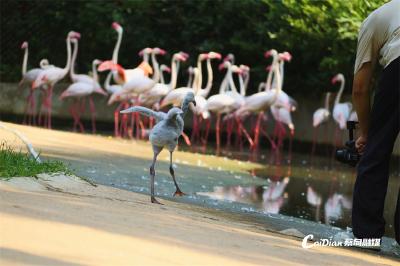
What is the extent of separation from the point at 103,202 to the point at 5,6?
57.8 ft

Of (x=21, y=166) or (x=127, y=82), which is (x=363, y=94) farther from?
(x=127, y=82)

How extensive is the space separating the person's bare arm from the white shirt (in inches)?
1.7

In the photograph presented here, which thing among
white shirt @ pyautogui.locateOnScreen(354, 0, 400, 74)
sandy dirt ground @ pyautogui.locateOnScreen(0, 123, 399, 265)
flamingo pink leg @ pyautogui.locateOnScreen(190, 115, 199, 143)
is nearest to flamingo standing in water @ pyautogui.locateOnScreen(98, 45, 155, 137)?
flamingo pink leg @ pyautogui.locateOnScreen(190, 115, 199, 143)

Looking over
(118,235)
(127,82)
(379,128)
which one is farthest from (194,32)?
(118,235)

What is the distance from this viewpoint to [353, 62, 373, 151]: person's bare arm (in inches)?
199

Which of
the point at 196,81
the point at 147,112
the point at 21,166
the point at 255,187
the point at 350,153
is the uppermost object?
the point at 196,81

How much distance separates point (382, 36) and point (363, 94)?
375 mm

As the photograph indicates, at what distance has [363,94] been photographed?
5090 mm

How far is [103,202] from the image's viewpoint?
5.10 metres

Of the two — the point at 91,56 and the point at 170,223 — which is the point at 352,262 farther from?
the point at 91,56

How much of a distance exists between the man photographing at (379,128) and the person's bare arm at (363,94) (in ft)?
0.10

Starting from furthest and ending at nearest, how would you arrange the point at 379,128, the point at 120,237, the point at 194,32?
the point at 194,32 < the point at 379,128 < the point at 120,237

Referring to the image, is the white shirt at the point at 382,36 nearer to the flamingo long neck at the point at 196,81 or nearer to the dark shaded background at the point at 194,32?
the dark shaded background at the point at 194,32

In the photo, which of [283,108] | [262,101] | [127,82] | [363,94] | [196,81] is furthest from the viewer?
[283,108]
